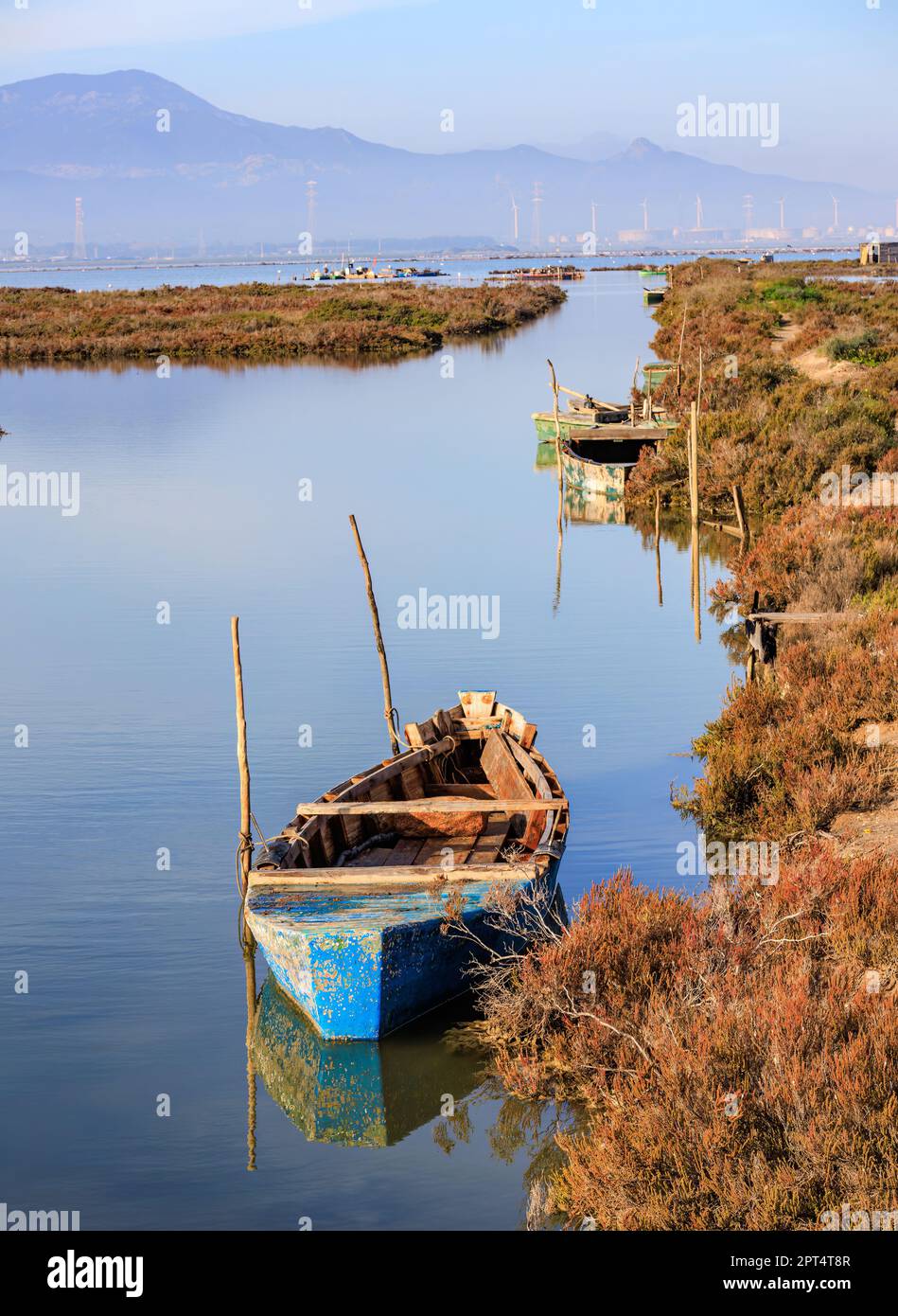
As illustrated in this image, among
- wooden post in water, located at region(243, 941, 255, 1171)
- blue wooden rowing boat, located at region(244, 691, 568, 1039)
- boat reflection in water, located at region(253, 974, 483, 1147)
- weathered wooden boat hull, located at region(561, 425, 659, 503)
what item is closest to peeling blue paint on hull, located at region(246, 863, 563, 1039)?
blue wooden rowing boat, located at region(244, 691, 568, 1039)

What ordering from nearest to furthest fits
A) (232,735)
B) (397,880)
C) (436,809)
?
(397,880), (436,809), (232,735)

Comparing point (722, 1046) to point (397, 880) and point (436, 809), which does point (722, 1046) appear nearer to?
point (397, 880)

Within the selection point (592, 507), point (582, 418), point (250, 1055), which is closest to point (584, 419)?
point (582, 418)

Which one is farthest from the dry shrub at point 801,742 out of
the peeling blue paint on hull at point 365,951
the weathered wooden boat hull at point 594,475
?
the weathered wooden boat hull at point 594,475

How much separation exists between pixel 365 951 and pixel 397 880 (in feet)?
3.53

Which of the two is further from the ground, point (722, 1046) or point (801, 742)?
point (801, 742)

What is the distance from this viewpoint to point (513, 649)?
791 inches

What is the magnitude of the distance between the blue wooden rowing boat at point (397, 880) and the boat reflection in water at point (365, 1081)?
0.53ft

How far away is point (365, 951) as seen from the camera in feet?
30.9

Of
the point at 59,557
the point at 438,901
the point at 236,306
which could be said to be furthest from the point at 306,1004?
the point at 236,306

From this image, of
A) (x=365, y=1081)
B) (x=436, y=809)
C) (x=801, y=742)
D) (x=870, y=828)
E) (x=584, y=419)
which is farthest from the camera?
(x=584, y=419)

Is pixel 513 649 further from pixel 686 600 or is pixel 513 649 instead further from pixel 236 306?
pixel 236 306

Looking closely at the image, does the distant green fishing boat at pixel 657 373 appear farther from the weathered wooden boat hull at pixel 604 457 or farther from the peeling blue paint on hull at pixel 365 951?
the peeling blue paint on hull at pixel 365 951

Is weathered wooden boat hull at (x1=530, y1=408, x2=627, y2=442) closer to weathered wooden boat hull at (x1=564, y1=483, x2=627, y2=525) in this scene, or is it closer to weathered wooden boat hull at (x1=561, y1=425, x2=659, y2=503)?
weathered wooden boat hull at (x1=561, y1=425, x2=659, y2=503)
